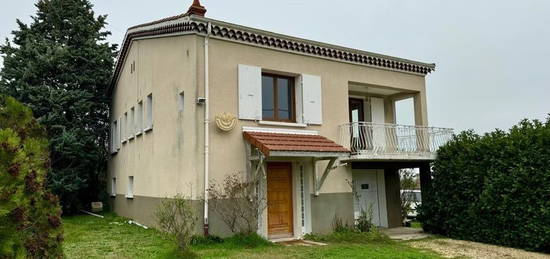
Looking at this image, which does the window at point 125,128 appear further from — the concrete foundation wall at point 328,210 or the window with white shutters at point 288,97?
the concrete foundation wall at point 328,210

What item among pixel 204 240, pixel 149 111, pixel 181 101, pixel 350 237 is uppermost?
pixel 149 111

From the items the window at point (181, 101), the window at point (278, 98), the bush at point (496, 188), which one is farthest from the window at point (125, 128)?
the bush at point (496, 188)

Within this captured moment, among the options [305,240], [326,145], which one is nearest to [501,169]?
[326,145]

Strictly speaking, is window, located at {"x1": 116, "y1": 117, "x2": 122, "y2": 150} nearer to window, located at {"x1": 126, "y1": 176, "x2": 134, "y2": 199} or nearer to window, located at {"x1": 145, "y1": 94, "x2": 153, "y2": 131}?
window, located at {"x1": 126, "y1": 176, "x2": 134, "y2": 199}

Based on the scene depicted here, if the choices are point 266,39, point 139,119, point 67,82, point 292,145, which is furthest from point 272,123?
point 67,82

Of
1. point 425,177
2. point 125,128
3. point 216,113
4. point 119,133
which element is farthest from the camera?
point 119,133

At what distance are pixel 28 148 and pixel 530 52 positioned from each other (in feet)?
59.3

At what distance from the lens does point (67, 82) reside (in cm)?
2094

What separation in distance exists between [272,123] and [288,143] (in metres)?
1.19

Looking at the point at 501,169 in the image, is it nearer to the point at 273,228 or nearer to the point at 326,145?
the point at 326,145

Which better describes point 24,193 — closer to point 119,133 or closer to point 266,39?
point 266,39

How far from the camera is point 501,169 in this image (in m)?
12.4

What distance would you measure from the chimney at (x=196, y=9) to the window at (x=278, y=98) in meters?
2.70

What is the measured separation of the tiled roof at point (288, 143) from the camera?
11.4 metres
